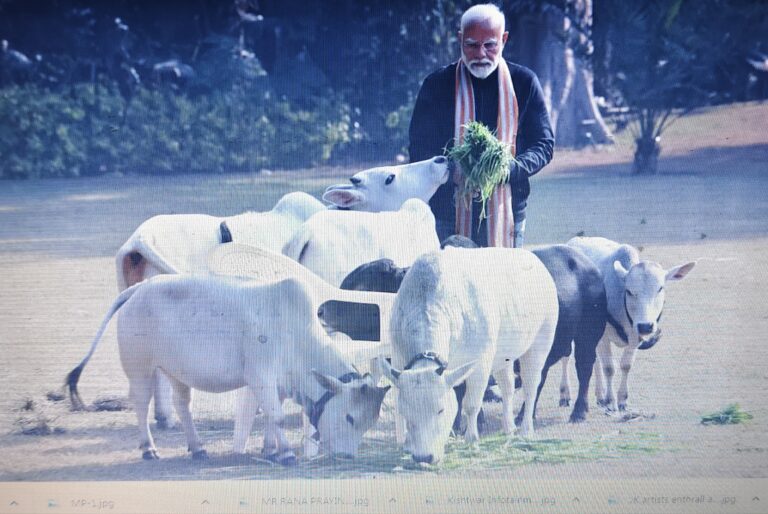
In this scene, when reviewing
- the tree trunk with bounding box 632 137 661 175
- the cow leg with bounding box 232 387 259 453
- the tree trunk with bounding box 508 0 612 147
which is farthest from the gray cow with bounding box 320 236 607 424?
the tree trunk with bounding box 632 137 661 175

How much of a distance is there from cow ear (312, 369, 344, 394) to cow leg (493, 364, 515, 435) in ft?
1.83

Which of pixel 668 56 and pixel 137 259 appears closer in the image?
pixel 137 259

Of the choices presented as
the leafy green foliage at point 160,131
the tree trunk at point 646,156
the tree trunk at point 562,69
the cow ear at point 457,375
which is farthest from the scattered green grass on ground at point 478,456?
the tree trunk at point 646,156

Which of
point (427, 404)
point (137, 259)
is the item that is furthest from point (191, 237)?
point (427, 404)

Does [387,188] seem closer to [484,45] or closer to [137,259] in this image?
[484,45]

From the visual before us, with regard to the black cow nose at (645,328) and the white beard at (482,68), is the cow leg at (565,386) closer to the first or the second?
the black cow nose at (645,328)

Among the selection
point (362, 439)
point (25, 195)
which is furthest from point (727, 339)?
point (25, 195)

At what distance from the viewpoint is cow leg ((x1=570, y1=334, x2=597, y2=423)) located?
341 cm

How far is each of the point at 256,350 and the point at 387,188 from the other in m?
0.90

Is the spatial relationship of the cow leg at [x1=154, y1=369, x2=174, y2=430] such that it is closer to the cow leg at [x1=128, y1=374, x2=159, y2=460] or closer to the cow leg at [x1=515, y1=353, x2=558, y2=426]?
the cow leg at [x1=128, y1=374, x2=159, y2=460]

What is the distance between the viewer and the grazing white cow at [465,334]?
279cm

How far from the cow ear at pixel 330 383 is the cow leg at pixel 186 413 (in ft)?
1.50

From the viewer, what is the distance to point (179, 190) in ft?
14.4

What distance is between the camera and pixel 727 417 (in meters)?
3.24
